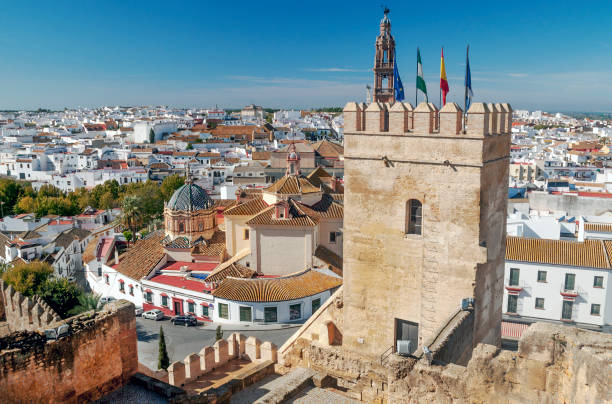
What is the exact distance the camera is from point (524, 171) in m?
65.9

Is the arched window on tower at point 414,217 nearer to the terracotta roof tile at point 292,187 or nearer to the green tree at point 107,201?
the terracotta roof tile at point 292,187

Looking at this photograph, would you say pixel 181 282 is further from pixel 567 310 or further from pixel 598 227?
pixel 598 227

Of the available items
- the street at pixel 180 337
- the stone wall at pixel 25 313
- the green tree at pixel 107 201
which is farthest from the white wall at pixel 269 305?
the green tree at pixel 107 201

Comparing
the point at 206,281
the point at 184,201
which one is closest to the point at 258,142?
the point at 184,201

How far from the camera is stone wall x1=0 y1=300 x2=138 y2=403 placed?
8859 mm

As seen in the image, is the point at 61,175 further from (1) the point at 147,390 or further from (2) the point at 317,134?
(1) the point at 147,390

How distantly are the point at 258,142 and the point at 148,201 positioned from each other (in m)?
54.1

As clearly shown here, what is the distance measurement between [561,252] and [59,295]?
90.0 ft

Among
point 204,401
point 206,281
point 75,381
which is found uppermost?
point 75,381

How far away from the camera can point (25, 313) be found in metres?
12.9

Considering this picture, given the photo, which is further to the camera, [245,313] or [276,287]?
[276,287]

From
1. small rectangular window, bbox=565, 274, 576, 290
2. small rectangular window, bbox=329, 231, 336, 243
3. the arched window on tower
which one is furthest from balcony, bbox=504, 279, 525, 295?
the arched window on tower

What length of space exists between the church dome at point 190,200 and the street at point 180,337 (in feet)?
29.8

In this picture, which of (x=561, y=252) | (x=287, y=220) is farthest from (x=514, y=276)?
(x=287, y=220)
